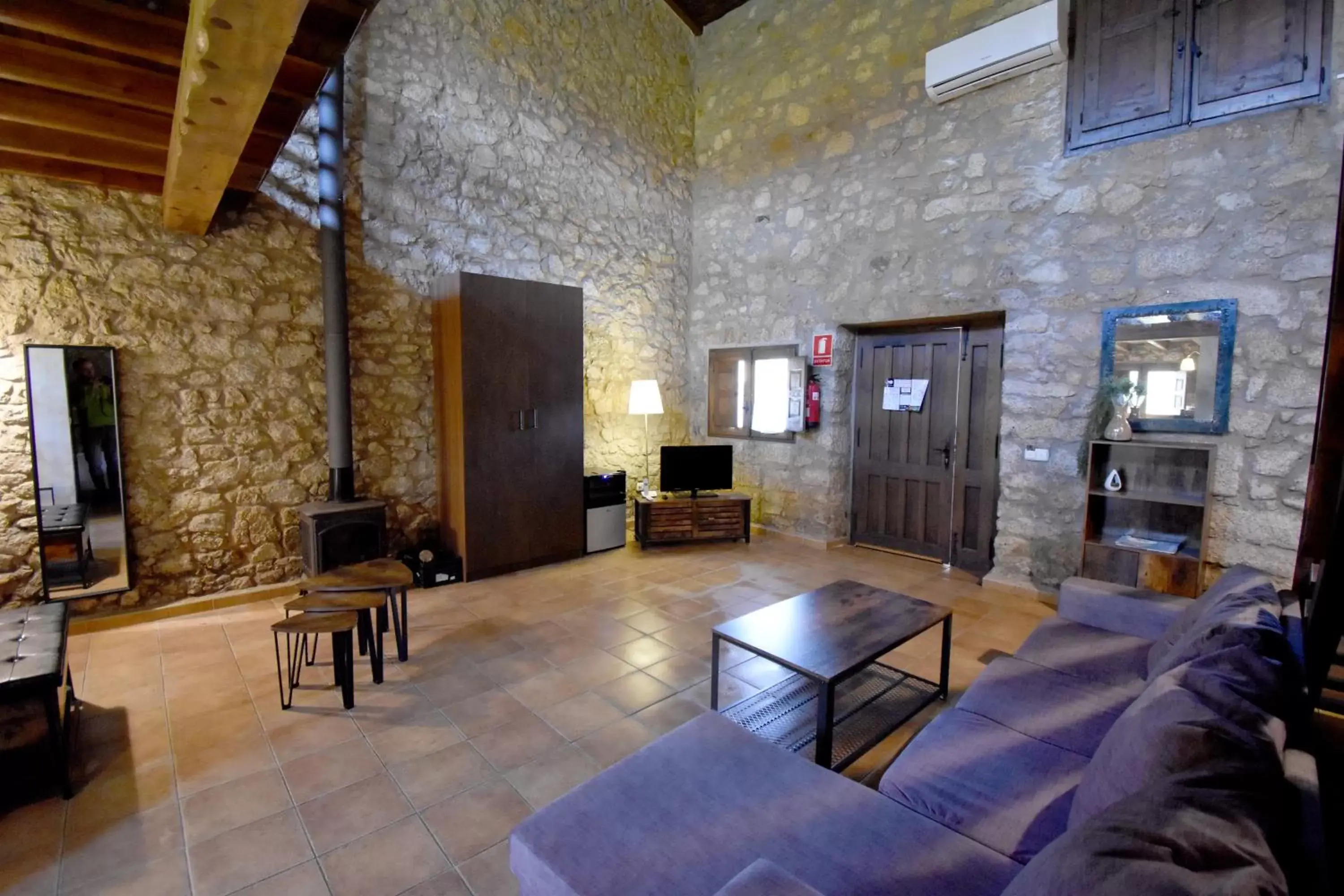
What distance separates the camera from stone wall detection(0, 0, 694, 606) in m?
3.37

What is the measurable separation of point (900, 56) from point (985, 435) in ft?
10.2

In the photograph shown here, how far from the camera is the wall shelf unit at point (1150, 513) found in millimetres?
3496

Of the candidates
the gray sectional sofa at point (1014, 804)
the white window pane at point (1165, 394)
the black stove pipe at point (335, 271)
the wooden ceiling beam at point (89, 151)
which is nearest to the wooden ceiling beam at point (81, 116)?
the wooden ceiling beam at point (89, 151)

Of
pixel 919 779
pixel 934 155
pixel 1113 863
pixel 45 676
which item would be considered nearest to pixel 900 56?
pixel 934 155

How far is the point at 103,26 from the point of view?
2.06 metres

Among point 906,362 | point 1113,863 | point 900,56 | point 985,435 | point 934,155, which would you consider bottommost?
point 1113,863

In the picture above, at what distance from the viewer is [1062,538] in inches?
163

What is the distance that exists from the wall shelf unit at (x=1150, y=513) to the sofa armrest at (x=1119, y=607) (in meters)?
1.14

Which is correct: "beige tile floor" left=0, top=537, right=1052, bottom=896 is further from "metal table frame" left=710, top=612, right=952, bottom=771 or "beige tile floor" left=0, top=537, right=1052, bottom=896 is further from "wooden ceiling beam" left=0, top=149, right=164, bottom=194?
"wooden ceiling beam" left=0, top=149, right=164, bottom=194

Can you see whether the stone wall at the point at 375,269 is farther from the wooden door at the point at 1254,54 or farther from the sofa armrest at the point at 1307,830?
the sofa armrest at the point at 1307,830

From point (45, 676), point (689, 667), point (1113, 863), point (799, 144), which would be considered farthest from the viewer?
point (799, 144)

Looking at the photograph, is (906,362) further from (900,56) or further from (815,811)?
(815,811)

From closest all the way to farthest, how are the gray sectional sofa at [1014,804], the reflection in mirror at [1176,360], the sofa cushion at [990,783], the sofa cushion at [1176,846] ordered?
1. the sofa cushion at [1176,846]
2. the gray sectional sofa at [1014,804]
3. the sofa cushion at [990,783]
4. the reflection in mirror at [1176,360]

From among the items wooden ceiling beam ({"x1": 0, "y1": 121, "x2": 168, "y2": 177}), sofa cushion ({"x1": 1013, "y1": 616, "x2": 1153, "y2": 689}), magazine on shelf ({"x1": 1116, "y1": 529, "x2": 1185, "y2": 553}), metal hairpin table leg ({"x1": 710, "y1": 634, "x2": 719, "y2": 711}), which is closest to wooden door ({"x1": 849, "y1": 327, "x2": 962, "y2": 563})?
magazine on shelf ({"x1": 1116, "y1": 529, "x2": 1185, "y2": 553})
